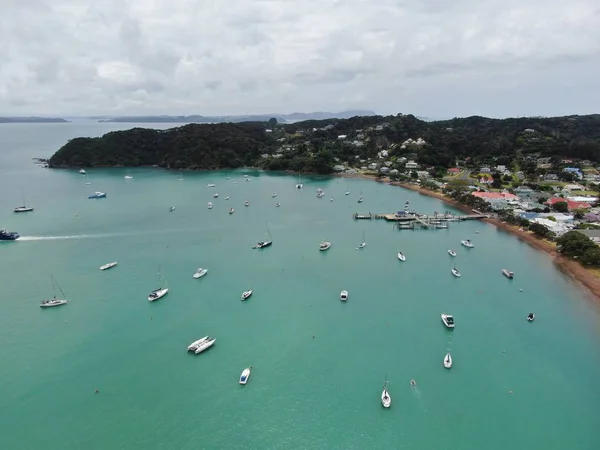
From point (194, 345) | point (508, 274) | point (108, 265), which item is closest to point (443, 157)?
point (508, 274)

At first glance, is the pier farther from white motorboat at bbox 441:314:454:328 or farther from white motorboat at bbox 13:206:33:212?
white motorboat at bbox 13:206:33:212

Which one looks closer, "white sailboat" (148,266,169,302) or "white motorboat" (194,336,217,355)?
"white motorboat" (194,336,217,355)

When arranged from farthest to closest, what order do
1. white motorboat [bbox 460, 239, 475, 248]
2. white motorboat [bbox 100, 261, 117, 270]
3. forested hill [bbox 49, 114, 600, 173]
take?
forested hill [bbox 49, 114, 600, 173]
white motorboat [bbox 460, 239, 475, 248]
white motorboat [bbox 100, 261, 117, 270]

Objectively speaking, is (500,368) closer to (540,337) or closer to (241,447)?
(540,337)

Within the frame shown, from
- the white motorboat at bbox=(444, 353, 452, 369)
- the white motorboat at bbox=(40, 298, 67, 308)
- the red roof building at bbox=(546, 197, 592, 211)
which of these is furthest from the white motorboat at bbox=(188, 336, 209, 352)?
the red roof building at bbox=(546, 197, 592, 211)

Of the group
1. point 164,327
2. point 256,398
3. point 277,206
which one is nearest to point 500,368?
point 256,398

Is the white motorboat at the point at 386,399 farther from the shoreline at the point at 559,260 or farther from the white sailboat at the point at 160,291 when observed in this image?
the shoreline at the point at 559,260
